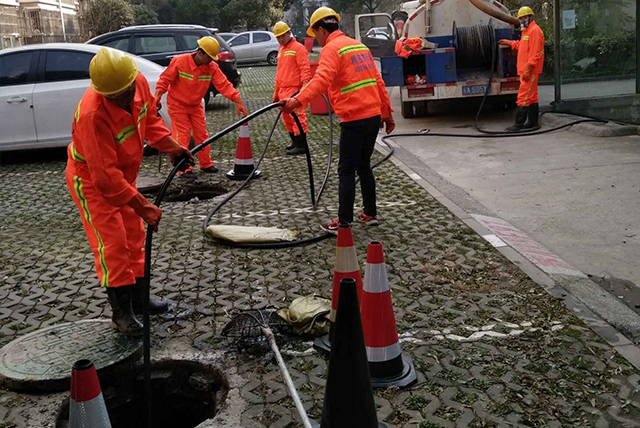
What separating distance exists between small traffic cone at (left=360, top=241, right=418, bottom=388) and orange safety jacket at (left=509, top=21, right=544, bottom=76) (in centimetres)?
785

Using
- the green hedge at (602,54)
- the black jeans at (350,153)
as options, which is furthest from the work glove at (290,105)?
the green hedge at (602,54)

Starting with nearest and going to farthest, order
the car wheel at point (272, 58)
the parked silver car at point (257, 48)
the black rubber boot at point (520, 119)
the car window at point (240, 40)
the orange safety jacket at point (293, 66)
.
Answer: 1. the orange safety jacket at point (293, 66)
2. the black rubber boot at point (520, 119)
3. the parked silver car at point (257, 48)
4. the car wheel at point (272, 58)
5. the car window at point (240, 40)

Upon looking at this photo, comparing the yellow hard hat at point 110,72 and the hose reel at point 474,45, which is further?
the hose reel at point 474,45

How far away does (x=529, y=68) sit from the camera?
34.6 ft

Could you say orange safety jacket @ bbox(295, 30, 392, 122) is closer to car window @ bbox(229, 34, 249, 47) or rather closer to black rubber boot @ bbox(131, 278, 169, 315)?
black rubber boot @ bbox(131, 278, 169, 315)

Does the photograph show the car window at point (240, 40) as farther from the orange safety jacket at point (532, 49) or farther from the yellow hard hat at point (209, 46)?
the yellow hard hat at point (209, 46)

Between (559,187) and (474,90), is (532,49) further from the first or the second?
(559,187)

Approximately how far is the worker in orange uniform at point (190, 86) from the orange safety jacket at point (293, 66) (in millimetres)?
1262

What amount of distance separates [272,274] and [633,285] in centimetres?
264

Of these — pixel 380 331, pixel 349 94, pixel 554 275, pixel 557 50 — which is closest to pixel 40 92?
pixel 349 94

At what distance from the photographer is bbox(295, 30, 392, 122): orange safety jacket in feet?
18.7

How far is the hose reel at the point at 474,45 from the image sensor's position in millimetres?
12375

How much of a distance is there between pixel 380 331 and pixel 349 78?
2828 millimetres

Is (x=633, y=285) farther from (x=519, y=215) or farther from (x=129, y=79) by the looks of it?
(x=129, y=79)
